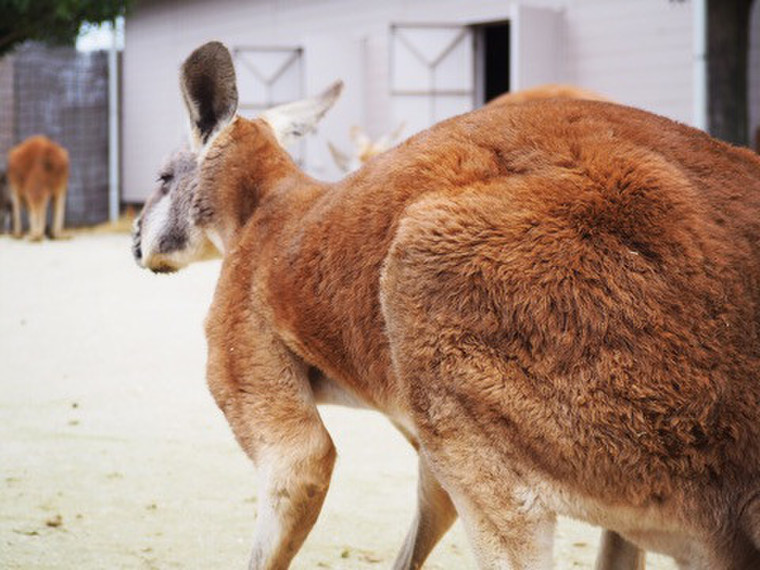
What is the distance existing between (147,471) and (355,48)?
971cm

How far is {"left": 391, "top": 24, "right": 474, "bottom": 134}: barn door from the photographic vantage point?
1227 cm

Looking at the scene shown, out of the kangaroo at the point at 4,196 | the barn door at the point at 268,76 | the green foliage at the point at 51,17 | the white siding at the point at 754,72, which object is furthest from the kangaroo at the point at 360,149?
the kangaroo at the point at 4,196

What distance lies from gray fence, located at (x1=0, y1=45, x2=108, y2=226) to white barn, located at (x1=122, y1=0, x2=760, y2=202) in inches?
16.7

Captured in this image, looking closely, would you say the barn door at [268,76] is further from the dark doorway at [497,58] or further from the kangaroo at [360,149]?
the dark doorway at [497,58]

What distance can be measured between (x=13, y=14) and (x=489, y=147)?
13.3 m

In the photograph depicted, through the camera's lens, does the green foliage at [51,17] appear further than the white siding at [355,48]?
Yes

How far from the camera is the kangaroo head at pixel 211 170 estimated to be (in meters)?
3.08

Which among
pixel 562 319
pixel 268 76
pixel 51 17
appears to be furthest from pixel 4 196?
pixel 562 319

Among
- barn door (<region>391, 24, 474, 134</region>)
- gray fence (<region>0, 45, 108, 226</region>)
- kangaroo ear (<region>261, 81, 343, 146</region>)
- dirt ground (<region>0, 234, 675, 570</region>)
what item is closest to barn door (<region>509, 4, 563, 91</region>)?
barn door (<region>391, 24, 474, 134</region>)

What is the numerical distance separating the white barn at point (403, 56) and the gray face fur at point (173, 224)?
21.9ft

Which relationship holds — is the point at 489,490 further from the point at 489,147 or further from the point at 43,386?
the point at 43,386

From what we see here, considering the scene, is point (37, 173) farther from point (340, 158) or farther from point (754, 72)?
point (754, 72)

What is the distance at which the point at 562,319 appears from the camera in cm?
197

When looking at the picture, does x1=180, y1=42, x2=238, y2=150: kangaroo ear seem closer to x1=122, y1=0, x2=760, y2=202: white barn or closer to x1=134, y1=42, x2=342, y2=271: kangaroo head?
x1=134, y1=42, x2=342, y2=271: kangaroo head
